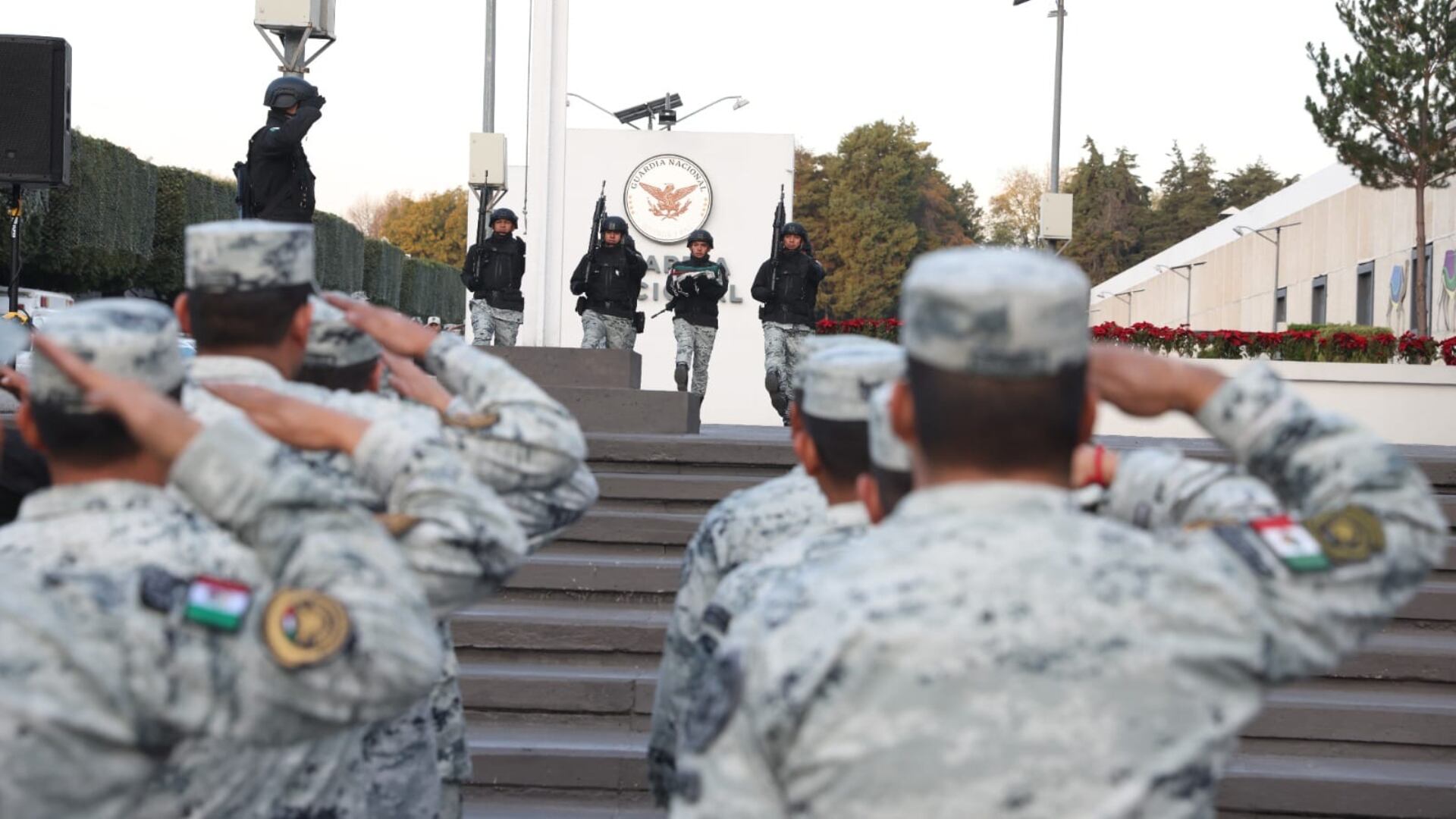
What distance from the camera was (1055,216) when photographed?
2800 centimetres

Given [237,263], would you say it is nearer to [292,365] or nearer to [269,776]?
[292,365]

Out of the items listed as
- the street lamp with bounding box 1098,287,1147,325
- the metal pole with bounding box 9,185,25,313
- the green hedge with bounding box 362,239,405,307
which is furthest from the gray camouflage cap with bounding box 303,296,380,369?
the street lamp with bounding box 1098,287,1147,325

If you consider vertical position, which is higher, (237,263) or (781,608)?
(237,263)

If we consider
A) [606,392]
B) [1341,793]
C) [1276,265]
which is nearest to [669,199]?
[606,392]

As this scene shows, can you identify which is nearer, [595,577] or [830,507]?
[830,507]

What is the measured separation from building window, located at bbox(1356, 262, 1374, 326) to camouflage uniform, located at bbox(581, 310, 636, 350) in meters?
27.1

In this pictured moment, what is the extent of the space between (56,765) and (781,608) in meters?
0.89

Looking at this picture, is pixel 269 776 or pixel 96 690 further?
pixel 269 776

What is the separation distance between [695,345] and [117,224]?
2997 cm

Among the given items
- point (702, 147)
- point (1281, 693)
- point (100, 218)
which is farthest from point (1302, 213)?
point (1281, 693)

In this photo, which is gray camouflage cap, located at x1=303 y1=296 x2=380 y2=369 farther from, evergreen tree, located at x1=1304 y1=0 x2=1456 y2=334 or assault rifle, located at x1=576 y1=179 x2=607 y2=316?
evergreen tree, located at x1=1304 y1=0 x2=1456 y2=334

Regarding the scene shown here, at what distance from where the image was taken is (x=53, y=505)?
7.11 ft

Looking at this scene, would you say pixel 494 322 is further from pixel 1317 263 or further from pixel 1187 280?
pixel 1187 280

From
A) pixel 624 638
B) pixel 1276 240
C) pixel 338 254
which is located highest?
pixel 1276 240
